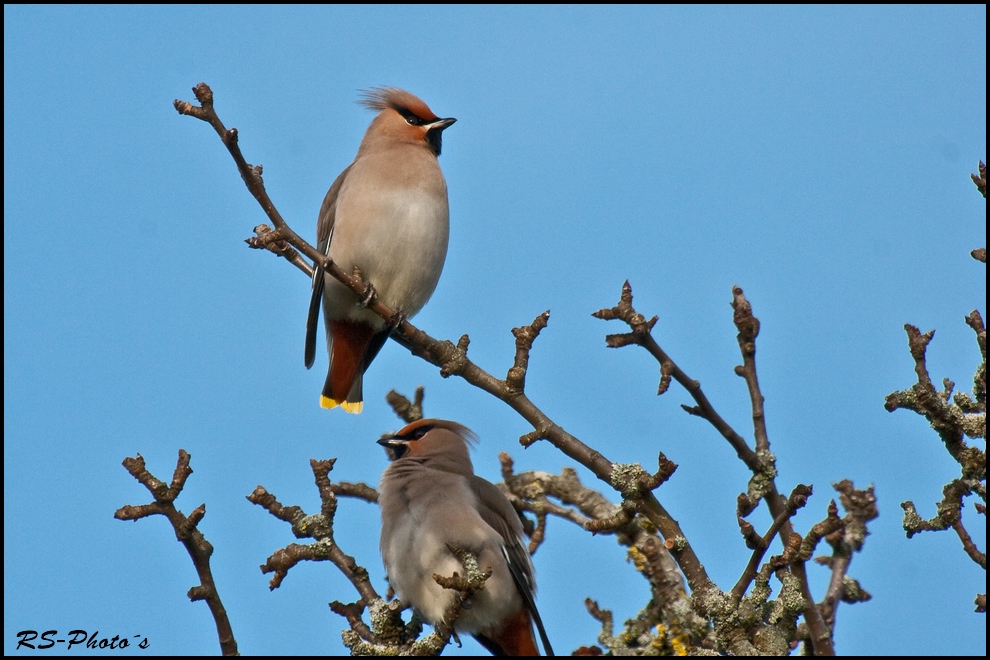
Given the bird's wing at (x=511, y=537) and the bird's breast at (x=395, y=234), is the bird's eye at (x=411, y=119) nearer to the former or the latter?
the bird's breast at (x=395, y=234)

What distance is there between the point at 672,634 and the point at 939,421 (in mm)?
1024

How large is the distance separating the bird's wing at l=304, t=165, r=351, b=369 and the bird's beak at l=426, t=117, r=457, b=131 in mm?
491

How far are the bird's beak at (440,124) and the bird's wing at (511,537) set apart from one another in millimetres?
2205

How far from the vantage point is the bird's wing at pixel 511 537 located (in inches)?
173

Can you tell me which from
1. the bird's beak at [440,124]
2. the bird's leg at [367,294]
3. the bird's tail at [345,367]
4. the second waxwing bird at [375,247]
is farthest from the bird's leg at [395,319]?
the bird's beak at [440,124]

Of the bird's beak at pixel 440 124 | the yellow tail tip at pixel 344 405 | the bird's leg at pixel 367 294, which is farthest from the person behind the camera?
the bird's beak at pixel 440 124

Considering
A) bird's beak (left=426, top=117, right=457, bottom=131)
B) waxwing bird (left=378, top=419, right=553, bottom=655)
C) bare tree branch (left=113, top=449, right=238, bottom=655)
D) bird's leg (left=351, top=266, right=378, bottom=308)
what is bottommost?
bare tree branch (left=113, top=449, right=238, bottom=655)

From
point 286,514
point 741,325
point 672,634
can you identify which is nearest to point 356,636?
point 286,514

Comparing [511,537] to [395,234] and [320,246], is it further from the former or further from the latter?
[320,246]

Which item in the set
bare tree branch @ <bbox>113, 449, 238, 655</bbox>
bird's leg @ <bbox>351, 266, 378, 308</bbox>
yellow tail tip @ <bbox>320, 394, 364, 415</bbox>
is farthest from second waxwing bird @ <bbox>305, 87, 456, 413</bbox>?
bare tree branch @ <bbox>113, 449, 238, 655</bbox>

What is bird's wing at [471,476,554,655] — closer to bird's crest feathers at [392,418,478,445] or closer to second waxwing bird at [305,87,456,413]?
bird's crest feathers at [392,418,478,445]

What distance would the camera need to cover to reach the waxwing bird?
429 cm

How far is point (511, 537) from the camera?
4.56 metres

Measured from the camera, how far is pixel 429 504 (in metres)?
4.50
